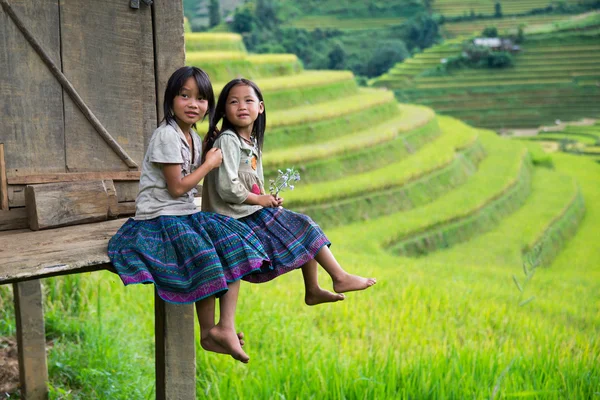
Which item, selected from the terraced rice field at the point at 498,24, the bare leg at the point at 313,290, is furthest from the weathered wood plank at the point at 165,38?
the terraced rice field at the point at 498,24

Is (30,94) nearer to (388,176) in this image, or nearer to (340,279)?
(340,279)

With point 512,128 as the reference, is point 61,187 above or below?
above

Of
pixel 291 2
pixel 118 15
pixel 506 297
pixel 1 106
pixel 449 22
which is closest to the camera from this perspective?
pixel 1 106

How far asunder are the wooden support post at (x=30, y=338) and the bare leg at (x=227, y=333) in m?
2.09

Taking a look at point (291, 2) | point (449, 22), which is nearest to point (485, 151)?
point (449, 22)

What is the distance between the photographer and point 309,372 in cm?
452

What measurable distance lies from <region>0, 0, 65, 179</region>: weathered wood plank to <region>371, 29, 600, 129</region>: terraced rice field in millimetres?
36995

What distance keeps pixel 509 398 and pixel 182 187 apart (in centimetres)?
247

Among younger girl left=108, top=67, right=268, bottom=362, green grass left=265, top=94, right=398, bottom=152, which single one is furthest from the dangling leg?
green grass left=265, top=94, right=398, bottom=152

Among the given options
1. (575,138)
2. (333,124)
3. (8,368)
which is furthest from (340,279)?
(575,138)

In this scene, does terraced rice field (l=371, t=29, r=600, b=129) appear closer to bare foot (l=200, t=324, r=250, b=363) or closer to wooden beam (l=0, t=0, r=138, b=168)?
wooden beam (l=0, t=0, r=138, b=168)

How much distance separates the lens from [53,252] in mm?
2576

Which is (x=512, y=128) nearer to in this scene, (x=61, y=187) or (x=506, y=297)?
(x=506, y=297)

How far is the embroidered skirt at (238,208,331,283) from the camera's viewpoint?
2607 mm
